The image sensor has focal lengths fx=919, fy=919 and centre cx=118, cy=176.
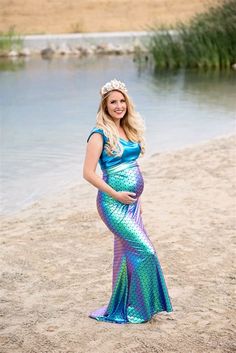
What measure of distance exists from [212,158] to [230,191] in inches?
54.0

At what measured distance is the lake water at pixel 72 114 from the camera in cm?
848

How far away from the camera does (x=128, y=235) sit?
13.5 feet

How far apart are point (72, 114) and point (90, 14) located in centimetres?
1345

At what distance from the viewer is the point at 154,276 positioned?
13.7 feet

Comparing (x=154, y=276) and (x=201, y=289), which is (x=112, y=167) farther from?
(x=201, y=289)

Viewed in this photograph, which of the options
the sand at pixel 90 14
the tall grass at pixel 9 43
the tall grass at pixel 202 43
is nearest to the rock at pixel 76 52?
the tall grass at pixel 9 43

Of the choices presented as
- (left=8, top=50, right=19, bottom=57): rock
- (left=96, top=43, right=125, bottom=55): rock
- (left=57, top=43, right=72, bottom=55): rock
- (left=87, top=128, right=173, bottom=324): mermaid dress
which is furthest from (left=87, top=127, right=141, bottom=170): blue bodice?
(left=57, top=43, right=72, bottom=55): rock

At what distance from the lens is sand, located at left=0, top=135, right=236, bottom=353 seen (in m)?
4.12

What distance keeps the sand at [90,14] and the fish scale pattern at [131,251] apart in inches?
756

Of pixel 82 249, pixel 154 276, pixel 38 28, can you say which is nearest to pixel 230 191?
pixel 82 249

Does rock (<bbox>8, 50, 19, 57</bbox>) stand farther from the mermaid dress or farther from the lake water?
the mermaid dress

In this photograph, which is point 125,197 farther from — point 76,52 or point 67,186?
point 76,52

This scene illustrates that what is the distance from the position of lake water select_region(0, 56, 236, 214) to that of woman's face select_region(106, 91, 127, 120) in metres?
3.10

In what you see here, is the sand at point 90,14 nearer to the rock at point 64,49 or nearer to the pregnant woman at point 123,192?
the rock at point 64,49
